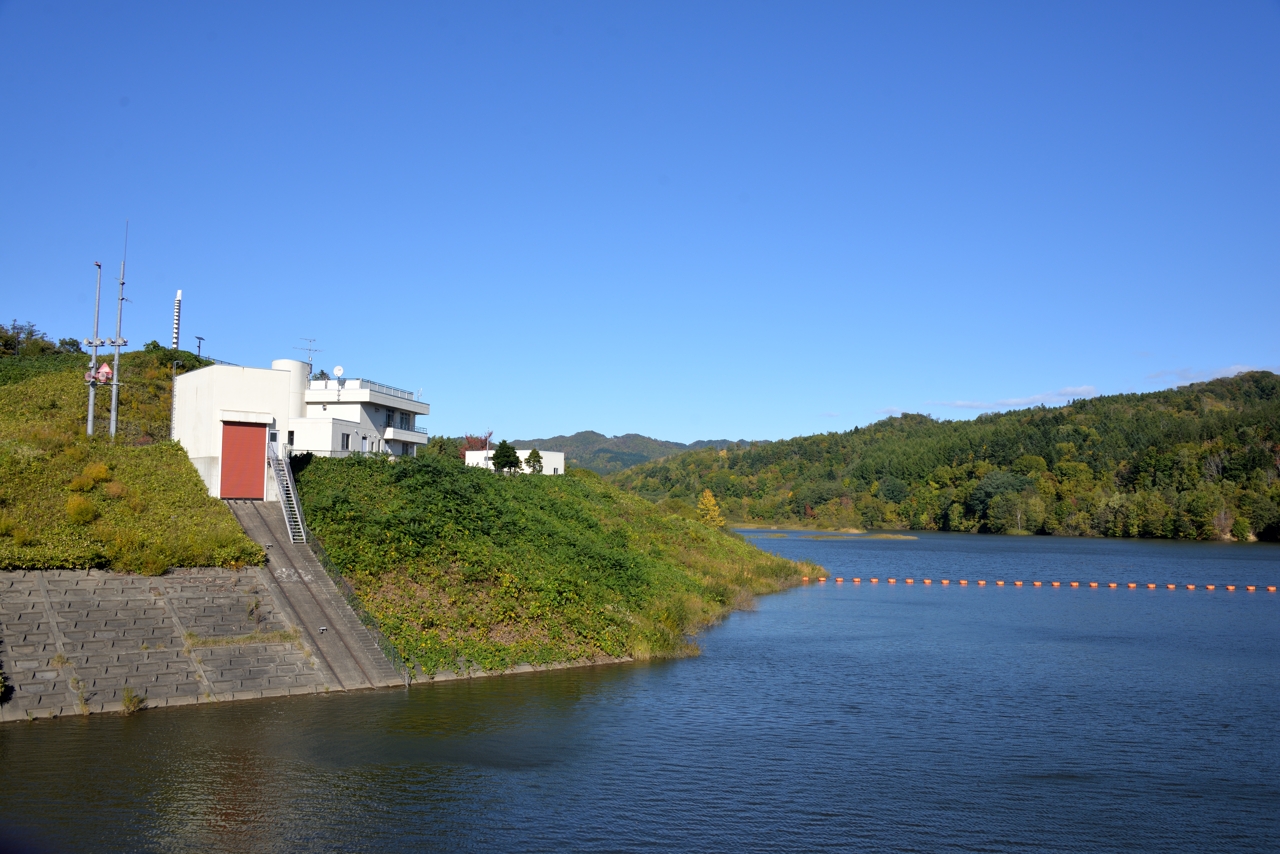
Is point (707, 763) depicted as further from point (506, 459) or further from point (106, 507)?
point (506, 459)

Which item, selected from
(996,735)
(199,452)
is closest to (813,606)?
(996,735)

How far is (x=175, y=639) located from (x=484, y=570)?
34.9ft

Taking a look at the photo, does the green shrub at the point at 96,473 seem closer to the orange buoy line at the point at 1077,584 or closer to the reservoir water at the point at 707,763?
the reservoir water at the point at 707,763

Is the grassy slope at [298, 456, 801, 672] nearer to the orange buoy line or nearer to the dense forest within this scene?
the orange buoy line

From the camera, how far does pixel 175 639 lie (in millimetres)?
25969

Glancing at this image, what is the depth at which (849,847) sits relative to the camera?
58.0ft

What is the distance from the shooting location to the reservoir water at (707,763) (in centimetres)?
1805

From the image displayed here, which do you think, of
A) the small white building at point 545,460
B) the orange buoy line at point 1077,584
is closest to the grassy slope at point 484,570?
the small white building at point 545,460

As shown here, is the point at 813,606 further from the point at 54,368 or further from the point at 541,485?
the point at 54,368

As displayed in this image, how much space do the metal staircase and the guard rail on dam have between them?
2066 mm

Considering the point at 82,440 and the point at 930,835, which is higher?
the point at 82,440

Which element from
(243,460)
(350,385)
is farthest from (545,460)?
(243,460)

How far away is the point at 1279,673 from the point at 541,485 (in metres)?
33.4

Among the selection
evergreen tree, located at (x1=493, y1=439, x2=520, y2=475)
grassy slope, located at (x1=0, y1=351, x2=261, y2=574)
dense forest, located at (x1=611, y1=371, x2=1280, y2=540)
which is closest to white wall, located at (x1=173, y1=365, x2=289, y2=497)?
grassy slope, located at (x1=0, y1=351, x2=261, y2=574)
